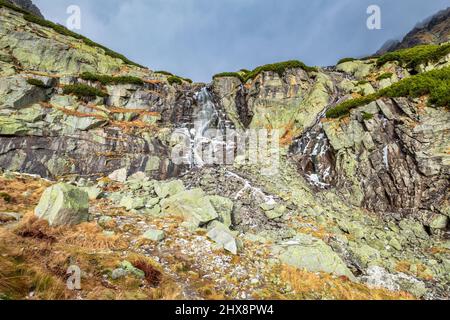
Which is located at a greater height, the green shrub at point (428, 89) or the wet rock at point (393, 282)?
the green shrub at point (428, 89)

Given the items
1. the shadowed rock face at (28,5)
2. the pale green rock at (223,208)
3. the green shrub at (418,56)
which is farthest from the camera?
the shadowed rock face at (28,5)

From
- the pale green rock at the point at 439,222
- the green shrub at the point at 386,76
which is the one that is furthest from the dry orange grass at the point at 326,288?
the green shrub at the point at 386,76

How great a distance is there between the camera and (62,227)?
9.95 m

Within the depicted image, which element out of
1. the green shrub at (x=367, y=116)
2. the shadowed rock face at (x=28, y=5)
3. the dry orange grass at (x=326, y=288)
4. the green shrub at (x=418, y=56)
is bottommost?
the dry orange grass at (x=326, y=288)

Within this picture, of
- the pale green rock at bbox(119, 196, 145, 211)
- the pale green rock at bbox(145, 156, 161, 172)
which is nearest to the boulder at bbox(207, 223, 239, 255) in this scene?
the pale green rock at bbox(119, 196, 145, 211)

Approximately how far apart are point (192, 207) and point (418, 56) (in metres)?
38.4

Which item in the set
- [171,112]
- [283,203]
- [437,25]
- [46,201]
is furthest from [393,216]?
[437,25]

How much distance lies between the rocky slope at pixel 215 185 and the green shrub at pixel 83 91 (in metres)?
0.22

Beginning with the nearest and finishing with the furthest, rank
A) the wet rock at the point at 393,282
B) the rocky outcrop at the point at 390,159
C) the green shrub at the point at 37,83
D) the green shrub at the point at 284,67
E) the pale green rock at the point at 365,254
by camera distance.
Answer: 1. the wet rock at the point at 393,282
2. the pale green rock at the point at 365,254
3. the rocky outcrop at the point at 390,159
4. the green shrub at the point at 37,83
5. the green shrub at the point at 284,67

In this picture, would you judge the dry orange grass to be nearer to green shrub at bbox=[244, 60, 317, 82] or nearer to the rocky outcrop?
the rocky outcrop

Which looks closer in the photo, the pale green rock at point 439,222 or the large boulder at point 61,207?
the large boulder at point 61,207

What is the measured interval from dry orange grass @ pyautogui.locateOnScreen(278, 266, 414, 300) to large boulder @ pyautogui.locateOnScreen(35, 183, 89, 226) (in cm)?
951

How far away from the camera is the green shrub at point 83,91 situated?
29453 mm

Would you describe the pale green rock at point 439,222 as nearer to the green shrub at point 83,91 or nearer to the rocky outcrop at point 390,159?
the rocky outcrop at point 390,159
